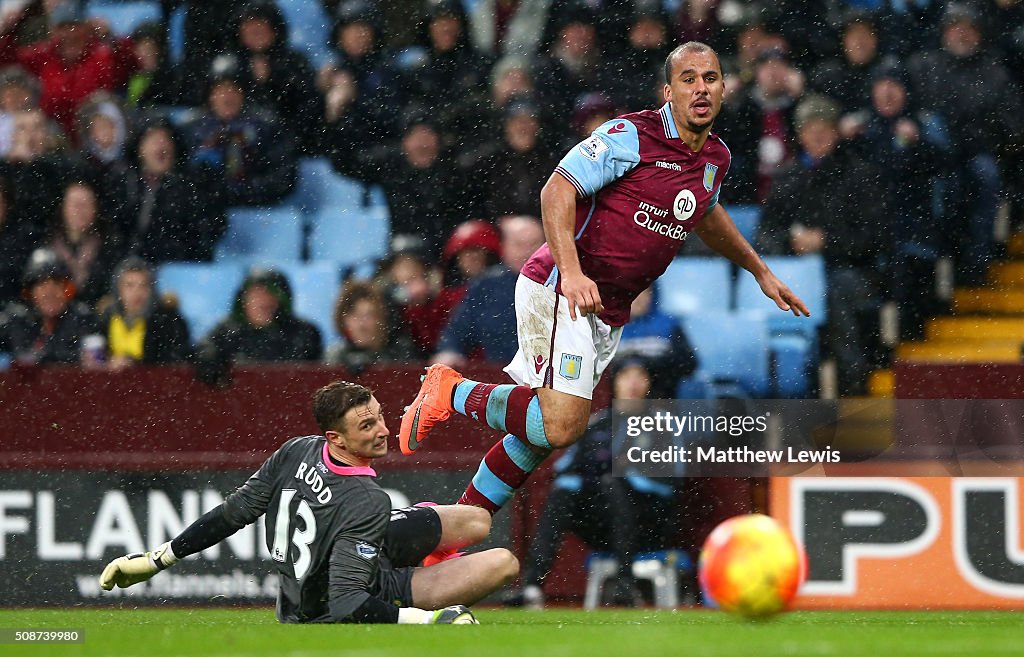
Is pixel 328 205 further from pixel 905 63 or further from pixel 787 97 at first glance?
pixel 905 63

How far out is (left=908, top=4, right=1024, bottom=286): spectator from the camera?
32.4 ft

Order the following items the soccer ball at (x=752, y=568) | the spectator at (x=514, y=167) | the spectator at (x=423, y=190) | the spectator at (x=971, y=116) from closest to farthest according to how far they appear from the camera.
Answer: the soccer ball at (x=752, y=568), the spectator at (x=514, y=167), the spectator at (x=971, y=116), the spectator at (x=423, y=190)

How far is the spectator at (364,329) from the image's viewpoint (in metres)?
8.84

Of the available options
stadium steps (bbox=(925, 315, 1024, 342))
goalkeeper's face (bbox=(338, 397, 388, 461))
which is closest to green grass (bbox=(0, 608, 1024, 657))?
goalkeeper's face (bbox=(338, 397, 388, 461))

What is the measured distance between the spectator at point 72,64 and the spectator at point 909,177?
204 inches

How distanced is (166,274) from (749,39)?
4014 mm

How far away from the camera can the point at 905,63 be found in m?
10.2

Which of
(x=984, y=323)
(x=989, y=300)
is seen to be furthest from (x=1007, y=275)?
(x=984, y=323)

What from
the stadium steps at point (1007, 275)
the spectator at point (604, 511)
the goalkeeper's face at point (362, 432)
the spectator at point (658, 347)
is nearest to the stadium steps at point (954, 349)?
the stadium steps at point (1007, 275)

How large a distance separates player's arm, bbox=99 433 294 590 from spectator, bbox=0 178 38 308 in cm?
427

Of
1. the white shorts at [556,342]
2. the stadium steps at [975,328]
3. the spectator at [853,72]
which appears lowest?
the white shorts at [556,342]

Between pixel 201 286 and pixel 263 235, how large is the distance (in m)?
0.67

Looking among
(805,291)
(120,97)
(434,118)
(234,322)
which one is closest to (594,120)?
(434,118)

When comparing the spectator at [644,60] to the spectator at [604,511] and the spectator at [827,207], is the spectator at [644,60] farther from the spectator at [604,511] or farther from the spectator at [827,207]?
the spectator at [604,511]
